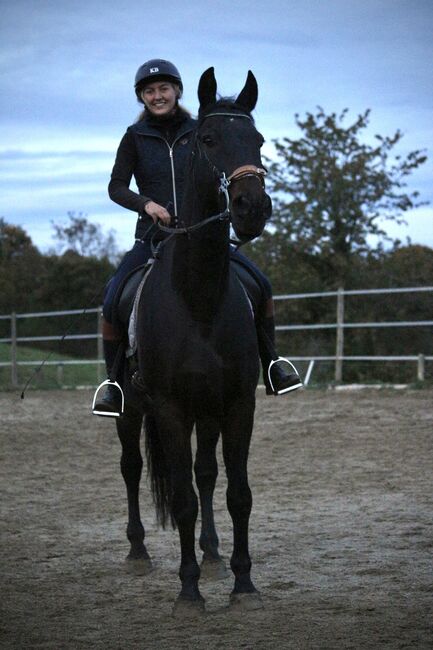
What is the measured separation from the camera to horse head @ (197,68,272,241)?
4.23 meters

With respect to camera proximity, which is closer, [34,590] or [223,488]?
[34,590]

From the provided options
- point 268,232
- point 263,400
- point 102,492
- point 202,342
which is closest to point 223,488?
point 102,492

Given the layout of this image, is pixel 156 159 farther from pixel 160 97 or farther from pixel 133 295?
pixel 133 295

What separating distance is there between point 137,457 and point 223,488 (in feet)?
8.10

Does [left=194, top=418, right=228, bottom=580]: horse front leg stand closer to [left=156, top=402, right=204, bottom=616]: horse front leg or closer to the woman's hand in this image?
[left=156, top=402, right=204, bottom=616]: horse front leg

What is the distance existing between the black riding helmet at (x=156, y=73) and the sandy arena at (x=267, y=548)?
293 centimetres

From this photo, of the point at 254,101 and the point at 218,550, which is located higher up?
the point at 254,101

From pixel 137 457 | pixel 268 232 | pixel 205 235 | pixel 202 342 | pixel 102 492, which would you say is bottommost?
pixel 102 492

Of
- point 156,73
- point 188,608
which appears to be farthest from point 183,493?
point 156,73

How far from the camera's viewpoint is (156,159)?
571 centimetres

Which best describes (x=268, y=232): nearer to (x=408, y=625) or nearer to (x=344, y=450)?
(x=344, y=450)

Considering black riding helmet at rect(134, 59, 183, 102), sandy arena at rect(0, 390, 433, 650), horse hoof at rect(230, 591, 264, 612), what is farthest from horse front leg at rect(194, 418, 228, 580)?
black riding helmet at rect(134, 59, 183, 102)

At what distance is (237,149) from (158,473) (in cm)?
261

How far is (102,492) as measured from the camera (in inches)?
346
